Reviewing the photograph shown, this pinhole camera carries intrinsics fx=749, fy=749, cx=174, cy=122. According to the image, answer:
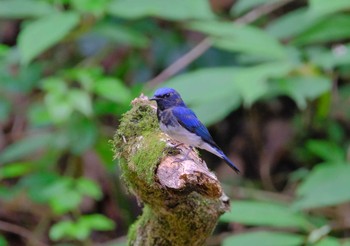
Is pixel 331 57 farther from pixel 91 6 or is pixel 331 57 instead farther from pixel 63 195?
pixel 63 195

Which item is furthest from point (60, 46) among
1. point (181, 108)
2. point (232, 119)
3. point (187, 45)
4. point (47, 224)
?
point (181, 108)

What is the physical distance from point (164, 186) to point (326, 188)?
1.53 m

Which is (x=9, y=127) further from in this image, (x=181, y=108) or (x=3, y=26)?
(x=181, y=108)

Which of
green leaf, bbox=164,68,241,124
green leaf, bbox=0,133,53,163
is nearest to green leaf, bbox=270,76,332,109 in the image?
green leaf, bbox=164,68,241,124

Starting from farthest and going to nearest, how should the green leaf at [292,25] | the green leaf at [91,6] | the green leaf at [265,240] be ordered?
the green leaf at [292,25]
the green leaf at [91,6]
the green leaf at [265,240]

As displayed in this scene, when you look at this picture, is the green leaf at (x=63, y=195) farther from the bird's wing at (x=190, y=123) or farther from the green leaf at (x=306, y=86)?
the bird's wing at (x=190, y=123)

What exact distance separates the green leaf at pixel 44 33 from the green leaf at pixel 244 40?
0.64 metres

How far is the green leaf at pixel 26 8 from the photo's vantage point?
367cm

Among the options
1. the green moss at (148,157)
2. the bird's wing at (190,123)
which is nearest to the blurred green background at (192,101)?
the bird's wing at (190,123)

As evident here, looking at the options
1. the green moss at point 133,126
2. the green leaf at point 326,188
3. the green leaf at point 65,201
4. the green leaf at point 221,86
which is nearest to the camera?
the green moss at point 133,126

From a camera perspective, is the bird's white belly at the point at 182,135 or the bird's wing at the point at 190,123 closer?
the bird's white belly at the point at 182,135

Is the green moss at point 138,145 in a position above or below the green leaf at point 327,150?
below

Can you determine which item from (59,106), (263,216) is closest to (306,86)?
(263,216)

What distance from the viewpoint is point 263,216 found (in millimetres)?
2926
